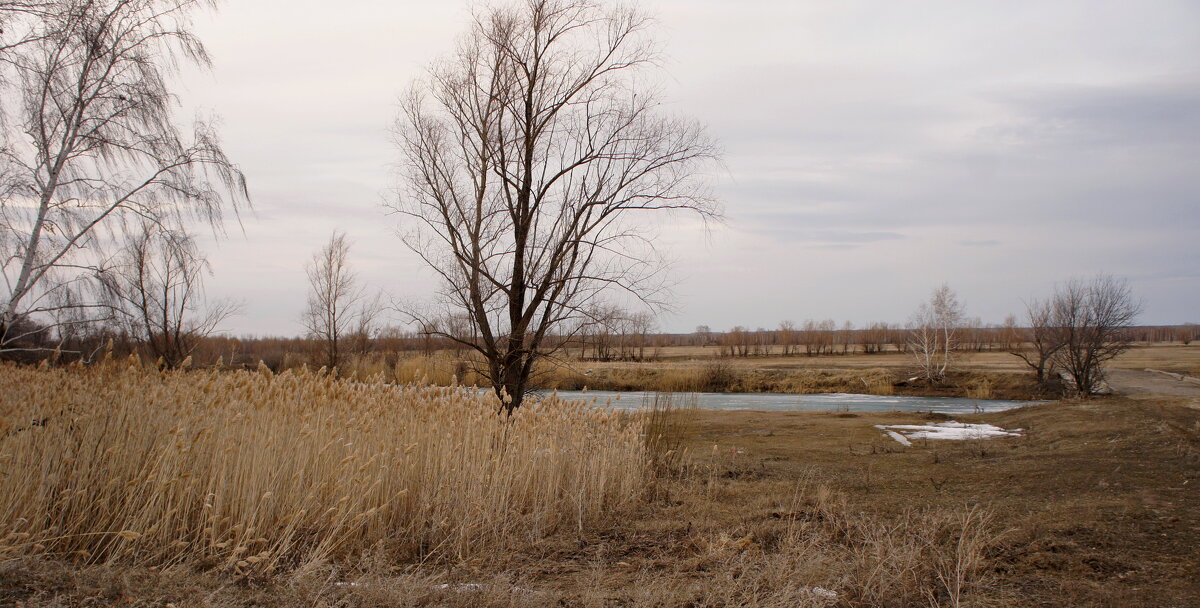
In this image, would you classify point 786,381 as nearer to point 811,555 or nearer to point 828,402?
point 828,402

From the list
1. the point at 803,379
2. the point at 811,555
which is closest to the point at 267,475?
the point at 811,555

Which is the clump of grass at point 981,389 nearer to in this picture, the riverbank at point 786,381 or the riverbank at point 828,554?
the riverbank at point 786,381

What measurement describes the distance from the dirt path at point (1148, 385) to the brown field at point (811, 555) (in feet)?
57.4

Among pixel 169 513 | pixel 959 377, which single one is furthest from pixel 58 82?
pixel 959 377

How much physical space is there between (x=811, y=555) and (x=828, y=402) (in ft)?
78.5

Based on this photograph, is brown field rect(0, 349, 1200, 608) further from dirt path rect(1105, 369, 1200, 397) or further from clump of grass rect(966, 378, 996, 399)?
clump of grass rect(966, 378, 996, 399)

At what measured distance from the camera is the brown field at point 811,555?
3840 mm

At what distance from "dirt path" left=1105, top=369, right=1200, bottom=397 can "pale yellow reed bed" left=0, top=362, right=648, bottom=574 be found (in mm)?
23415

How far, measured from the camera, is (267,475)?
186 inches

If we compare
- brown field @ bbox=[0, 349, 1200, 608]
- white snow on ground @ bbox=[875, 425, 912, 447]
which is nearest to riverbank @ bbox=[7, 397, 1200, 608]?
brown field @ bbox=[0, 349, 1200, 608]

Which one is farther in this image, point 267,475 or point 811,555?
point 267,475

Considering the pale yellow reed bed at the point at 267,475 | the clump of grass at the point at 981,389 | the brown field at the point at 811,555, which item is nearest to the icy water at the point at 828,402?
the clump of grass at the point at 981,389

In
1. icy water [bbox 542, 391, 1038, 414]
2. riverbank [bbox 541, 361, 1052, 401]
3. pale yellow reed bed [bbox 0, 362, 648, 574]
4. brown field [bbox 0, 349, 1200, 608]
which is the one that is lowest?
icy water [bbox 542, 391, 1038, 414]

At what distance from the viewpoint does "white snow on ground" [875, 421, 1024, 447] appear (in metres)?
13.7
